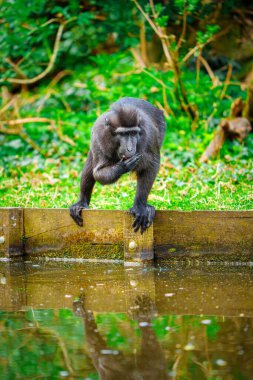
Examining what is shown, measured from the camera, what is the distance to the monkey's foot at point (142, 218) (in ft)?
22.5

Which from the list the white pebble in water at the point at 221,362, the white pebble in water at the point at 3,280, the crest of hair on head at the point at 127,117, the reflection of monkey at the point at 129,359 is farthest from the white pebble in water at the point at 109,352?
the crest of hair on head at the point at 127,117

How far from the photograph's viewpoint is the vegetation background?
9.73m

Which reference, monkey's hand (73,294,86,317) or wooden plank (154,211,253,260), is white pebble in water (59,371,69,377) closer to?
monkey's hand (73,294,86,317)

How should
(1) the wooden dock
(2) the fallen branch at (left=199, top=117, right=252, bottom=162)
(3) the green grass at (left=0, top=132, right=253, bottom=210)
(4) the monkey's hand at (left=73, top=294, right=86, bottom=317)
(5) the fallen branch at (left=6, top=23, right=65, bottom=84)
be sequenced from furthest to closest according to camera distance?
(5) the fallen branch at (left=6, top=23, right=65, bottom=84) < (2) the fallen branch at (left=199, top=117, right=252, bottom=162) < (3) the green grass at (left=0, top=132, right=253, bottom=210) < (1) the wooden dock < (4) the monkey's hand at (left=73, top=294, right=86, bottom=317)

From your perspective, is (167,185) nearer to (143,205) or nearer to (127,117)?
(143,205)

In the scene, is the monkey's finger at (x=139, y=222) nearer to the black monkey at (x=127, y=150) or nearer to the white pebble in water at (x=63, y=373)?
the black monkey at (x=127, y=150)

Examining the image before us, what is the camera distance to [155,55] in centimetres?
1365

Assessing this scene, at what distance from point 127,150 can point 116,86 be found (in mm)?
6510

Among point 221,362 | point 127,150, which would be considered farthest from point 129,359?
point 127,150

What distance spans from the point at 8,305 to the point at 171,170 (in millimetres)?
4916

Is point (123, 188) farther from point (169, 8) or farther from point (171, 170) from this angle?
point (169, 8)

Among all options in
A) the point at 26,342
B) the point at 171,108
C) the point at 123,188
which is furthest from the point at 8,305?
the point at 171,108

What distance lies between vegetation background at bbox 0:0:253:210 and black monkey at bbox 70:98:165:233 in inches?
55.1

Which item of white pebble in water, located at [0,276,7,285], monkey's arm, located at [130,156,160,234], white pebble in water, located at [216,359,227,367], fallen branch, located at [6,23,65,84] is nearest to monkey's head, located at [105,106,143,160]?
monkey's arm, located at [130,156,160,234]
